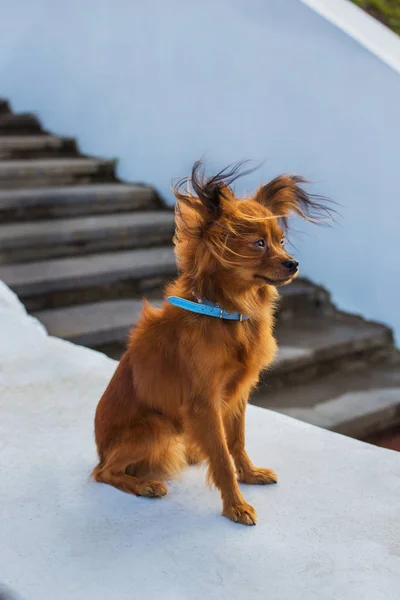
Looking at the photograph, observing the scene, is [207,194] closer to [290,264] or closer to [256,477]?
[290,264]

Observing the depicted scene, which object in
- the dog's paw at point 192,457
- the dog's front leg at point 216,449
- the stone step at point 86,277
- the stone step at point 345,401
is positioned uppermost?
the dog's front leg at point 216,449

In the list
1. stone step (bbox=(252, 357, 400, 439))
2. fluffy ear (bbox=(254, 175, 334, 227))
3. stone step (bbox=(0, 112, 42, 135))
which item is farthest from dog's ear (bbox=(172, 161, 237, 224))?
stone step (bbox=(0, 112, 42, 135))

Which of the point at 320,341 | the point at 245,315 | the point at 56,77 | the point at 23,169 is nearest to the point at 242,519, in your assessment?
the point at 245,315

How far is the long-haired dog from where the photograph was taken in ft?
5.61

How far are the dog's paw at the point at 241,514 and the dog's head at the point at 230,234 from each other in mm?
529

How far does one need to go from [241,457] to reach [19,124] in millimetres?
3957

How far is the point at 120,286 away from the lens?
4113 mm

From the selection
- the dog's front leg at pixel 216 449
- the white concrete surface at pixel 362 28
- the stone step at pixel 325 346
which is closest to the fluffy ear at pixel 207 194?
the dog's front leg at pixel 216 449

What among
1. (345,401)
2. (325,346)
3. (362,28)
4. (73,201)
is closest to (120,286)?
(73,201)

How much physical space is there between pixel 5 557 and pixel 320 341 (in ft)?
7.88

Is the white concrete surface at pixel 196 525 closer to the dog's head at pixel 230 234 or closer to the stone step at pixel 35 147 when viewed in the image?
the dog's head at pixel 230 234

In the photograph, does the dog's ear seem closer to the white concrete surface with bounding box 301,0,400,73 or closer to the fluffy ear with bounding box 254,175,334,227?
the fluffy ear with bounding box 254,175,334,227

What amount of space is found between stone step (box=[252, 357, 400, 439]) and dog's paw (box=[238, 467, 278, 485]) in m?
1.24

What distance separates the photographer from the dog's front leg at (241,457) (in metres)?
2.03
